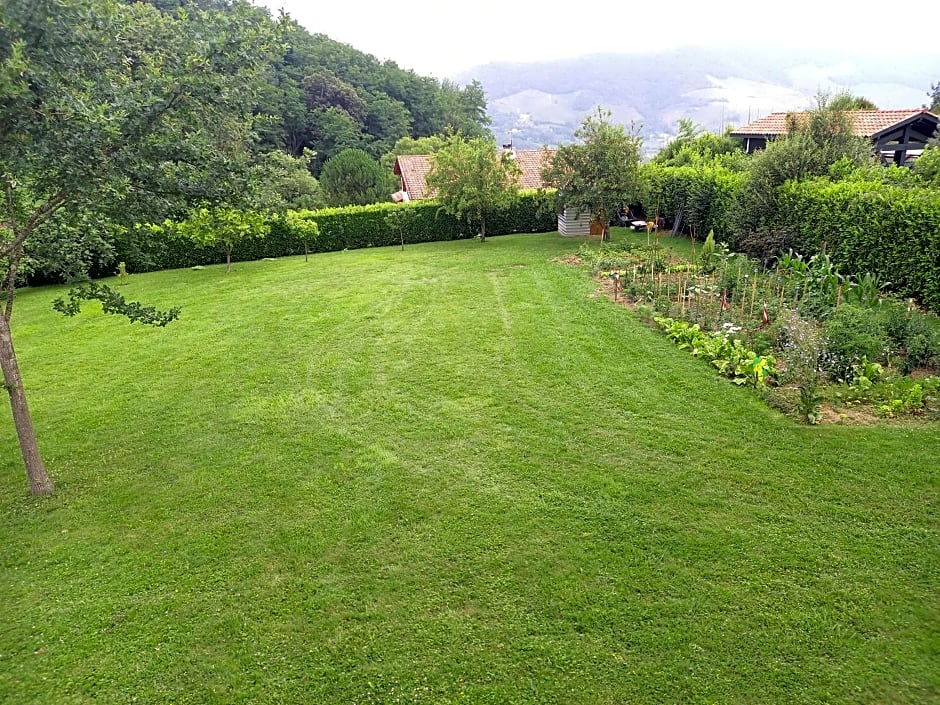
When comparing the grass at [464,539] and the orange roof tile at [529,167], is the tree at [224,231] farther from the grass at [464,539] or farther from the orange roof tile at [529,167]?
the orange roof tile at [529,167]

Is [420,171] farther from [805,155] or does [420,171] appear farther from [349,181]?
[805,155]

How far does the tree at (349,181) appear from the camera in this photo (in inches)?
1015

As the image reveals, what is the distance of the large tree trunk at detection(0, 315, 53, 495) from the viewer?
5.04 meters

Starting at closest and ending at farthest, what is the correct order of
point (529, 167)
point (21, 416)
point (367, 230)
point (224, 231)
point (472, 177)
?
1. point (21, 416)
2. point (224, 231)
3. point (472, 177)
4. point (367, 230)
5. point (529, 167)

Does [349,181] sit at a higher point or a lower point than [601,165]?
higher

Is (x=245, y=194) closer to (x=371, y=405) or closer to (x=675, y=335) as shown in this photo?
(x=371, y=405)

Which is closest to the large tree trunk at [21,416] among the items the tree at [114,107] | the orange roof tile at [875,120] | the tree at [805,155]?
the tree at [114,107]

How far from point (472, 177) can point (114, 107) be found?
1406 cm

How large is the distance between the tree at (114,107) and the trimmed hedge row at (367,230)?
12886 mm

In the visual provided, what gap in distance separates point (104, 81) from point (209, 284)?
10.4 m

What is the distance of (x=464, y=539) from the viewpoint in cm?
443

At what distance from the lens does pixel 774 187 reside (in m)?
12.1

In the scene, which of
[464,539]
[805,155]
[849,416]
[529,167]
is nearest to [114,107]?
[464,539]

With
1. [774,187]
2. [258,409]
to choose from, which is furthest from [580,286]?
[258,409]
